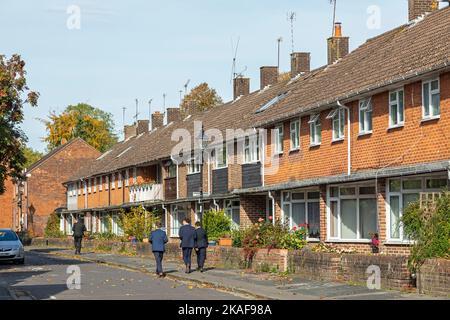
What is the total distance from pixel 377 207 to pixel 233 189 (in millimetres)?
14108

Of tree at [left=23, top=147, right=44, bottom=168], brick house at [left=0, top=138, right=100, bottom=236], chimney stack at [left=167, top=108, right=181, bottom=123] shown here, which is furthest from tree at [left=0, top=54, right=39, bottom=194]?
tree at [left=23, top=147, right=44, bottom=168]

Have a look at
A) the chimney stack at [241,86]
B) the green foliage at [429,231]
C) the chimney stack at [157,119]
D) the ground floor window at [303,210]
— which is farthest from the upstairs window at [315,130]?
the chimney stack at [157,119]

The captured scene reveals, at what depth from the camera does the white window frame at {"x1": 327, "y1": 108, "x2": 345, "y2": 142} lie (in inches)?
1199

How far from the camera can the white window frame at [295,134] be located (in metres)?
33.9

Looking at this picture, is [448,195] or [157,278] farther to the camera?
[157,278]

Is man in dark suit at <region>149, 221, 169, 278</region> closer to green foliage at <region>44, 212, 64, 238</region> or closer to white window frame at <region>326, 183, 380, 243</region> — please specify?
white window frame at <region>326, 183, 380, 243</region>

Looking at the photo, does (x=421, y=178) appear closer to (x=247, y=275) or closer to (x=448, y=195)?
(x=448, y=195)

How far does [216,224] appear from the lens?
39531mm

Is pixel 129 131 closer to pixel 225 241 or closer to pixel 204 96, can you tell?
pixel 204 96

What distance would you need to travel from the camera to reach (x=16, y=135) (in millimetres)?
37594

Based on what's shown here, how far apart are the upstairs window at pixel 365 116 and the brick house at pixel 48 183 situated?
198ft

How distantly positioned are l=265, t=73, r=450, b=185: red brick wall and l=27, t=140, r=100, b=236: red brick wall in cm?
5533
